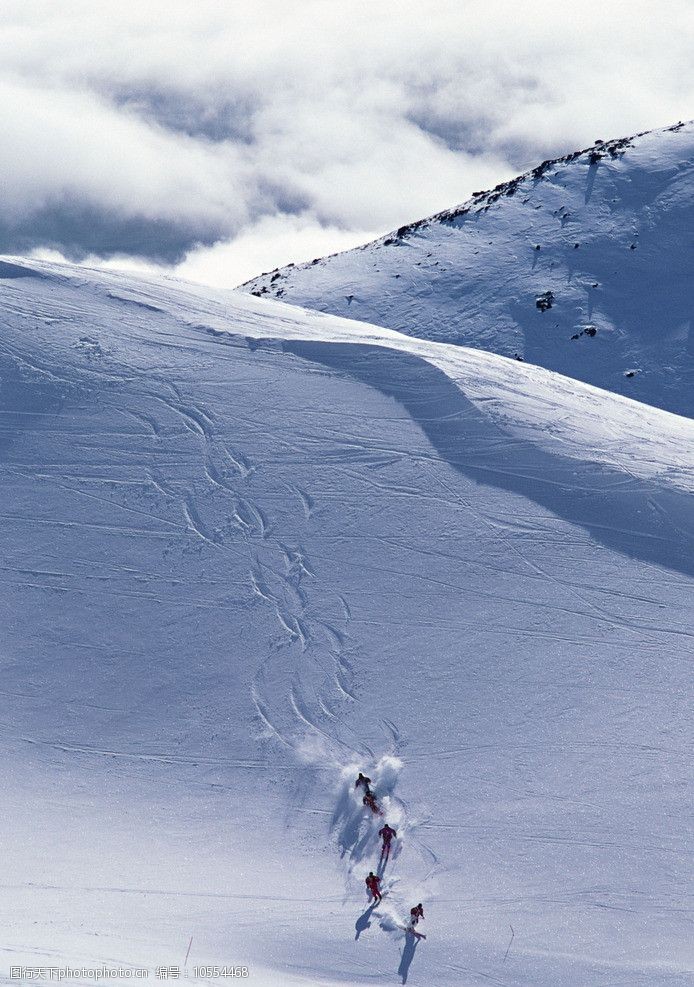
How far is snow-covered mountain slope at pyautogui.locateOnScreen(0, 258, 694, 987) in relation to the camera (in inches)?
547

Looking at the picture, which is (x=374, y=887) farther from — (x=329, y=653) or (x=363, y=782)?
(x=329, y=653)

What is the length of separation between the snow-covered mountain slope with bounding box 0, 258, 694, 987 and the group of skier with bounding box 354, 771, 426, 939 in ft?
0.65

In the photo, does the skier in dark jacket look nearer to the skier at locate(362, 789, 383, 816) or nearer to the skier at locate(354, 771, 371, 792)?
the skier at locate(362, 789, 383, 816)

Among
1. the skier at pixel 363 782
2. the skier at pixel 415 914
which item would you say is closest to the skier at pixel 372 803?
the skier at pixel 363 782

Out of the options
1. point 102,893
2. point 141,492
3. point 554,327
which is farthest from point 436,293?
point 102,893

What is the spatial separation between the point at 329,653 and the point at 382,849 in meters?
4.24

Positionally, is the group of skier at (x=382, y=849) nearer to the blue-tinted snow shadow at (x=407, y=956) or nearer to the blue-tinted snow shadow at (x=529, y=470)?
the blue-tinted snow shadow at (x=407, y=956)

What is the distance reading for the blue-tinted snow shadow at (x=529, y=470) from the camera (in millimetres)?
20766

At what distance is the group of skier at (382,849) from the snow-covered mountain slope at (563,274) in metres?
34.2

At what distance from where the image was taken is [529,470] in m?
22.3

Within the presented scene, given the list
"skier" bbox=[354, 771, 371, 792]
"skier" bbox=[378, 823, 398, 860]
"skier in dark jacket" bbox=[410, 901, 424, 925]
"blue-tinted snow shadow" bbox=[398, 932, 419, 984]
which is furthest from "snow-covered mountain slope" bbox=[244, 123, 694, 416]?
"blue-tinted snow shadow" bbox=[398, 932, 419, 984]

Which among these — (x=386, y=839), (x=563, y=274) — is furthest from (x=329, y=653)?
(x=563, y=274)

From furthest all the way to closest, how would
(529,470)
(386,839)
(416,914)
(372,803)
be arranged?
(529,470) < (372,803) < (386,839) < (416,914)

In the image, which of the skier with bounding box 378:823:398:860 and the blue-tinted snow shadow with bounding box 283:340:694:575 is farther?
the blue-tinted snow shadow with bounding box 283:340:694:575
